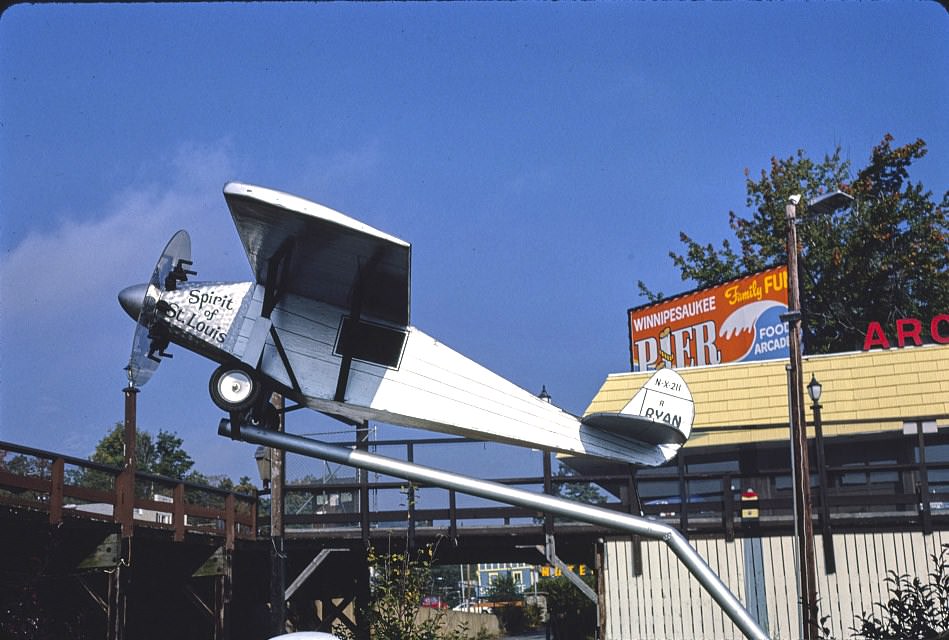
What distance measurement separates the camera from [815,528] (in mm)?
17797

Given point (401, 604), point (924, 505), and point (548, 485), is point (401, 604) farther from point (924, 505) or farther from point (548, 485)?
point (924, 505)

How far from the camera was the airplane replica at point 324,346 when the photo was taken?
28.8 ft

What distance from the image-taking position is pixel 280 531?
17688 millimetres

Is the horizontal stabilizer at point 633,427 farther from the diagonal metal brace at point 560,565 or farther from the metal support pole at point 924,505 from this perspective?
the metal support pole at point 924,505

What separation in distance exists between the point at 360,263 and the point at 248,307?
1218 mm

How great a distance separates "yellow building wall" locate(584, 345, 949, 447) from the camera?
2159cm

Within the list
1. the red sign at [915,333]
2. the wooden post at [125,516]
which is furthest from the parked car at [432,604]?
the red sign at [915,333]

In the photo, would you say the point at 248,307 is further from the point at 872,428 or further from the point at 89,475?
the point at 89,475

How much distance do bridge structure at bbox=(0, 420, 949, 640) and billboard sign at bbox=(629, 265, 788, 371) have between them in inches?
191

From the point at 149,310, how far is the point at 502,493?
10.9ft

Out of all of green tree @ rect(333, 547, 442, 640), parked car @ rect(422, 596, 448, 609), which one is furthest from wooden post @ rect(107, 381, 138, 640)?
parked car @ rect(422, 596, 448, 609)

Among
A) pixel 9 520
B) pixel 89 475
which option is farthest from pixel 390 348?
pixel 89 475

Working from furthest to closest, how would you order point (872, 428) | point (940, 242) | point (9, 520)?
Answer: point (940, 242)
point (872, 428)
point (9, 520)

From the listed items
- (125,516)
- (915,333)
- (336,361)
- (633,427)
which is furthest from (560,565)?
(915,333)
